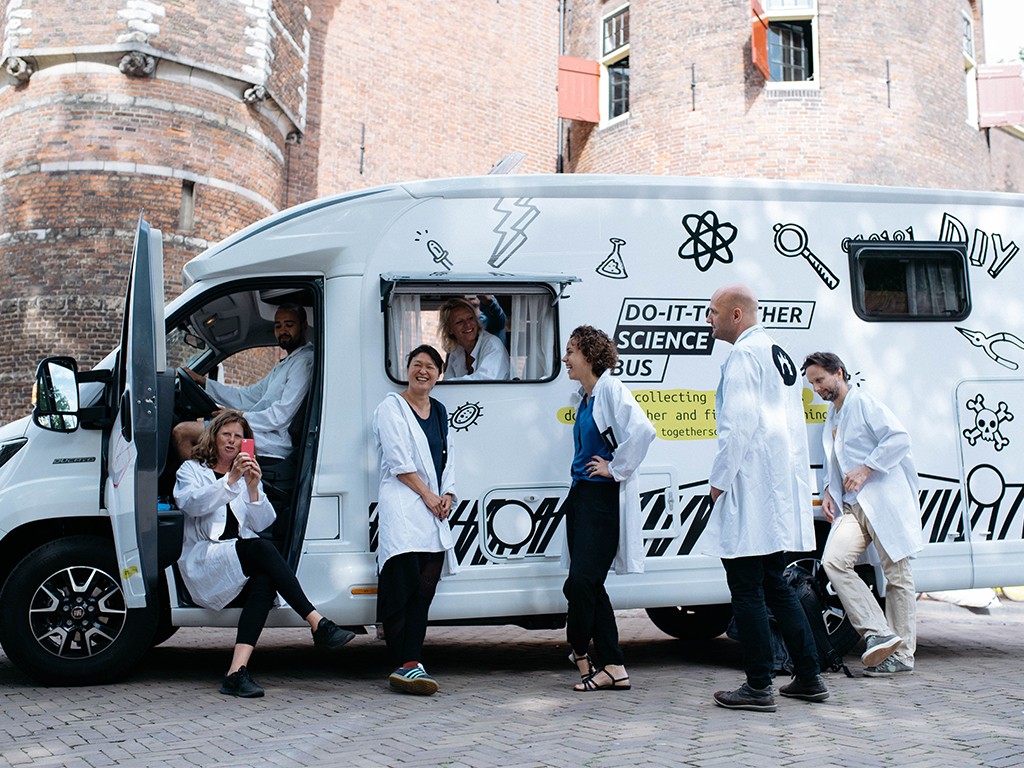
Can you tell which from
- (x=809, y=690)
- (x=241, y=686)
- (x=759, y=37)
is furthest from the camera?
(x=759, y=37)

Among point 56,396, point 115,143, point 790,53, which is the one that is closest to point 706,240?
point 56,396

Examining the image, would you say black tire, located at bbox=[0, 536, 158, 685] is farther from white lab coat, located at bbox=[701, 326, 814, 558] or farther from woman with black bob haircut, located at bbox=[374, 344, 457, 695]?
white lab coat, located at bbox=[701, 326, 814, 558]

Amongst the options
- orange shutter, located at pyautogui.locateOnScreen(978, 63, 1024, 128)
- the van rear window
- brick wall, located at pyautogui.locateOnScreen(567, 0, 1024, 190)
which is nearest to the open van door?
the van rear window

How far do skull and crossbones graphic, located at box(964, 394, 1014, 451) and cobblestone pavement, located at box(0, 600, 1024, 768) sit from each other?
4.58 feet

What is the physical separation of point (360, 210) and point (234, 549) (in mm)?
2010

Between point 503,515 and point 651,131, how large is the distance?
582 inches

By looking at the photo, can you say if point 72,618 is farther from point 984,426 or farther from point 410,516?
point 984,426

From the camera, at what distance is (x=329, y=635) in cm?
489

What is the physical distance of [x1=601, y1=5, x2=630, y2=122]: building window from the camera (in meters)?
19.8

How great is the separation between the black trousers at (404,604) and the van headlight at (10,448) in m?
2.07

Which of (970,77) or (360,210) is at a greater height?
(970,77)

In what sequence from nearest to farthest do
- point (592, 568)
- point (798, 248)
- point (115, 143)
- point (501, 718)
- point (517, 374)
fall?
1. point (501, 718)
2. point (592, 568)
3. point (517, 374)
4. point (798, 248)
5. point (115, 143)

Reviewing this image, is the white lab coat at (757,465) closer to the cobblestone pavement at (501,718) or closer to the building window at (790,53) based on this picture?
the cobblestone pavement at (501,718)

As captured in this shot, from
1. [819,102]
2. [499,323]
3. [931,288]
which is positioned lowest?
[499,323]
